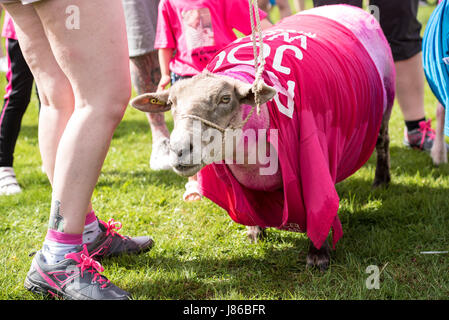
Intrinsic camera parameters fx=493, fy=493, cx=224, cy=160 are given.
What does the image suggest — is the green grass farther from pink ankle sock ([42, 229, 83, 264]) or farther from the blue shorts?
the blue shorts

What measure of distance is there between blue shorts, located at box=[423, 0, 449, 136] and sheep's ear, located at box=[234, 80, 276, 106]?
0.96 metres

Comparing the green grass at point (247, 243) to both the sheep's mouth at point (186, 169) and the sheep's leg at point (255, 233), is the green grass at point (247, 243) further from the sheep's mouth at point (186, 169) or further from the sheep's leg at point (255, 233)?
the sheep's mouth at point (186, 169)

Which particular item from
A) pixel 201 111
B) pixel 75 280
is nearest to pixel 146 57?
pixel 201 111

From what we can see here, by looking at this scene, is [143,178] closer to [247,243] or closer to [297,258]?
[247,243]

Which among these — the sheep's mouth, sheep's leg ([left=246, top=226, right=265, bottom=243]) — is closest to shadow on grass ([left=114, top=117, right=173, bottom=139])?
sheep's leg ([left=246, top=226, right=265, bottom=243])

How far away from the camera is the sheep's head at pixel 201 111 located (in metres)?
2.23

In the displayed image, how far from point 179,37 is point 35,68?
148cm

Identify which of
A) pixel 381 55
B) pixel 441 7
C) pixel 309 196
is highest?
pixel 441 7

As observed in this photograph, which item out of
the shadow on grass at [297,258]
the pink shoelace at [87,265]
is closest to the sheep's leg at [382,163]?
the shadow on grass at [297,258]

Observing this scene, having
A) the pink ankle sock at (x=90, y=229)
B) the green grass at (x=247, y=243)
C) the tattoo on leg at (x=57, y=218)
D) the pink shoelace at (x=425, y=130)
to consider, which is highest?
the tattoo on leg at (x=57, y=218)

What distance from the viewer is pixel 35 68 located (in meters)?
2.51

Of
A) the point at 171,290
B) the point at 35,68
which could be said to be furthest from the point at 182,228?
the point at 35,68

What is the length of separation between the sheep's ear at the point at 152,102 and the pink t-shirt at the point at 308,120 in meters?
0.33
